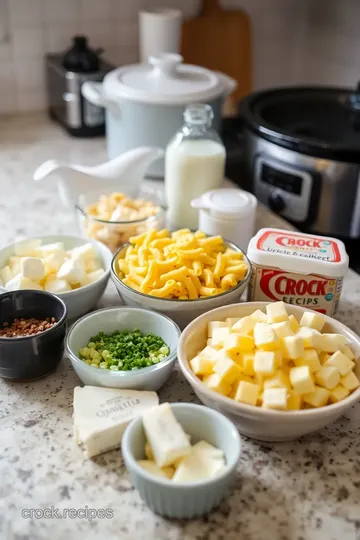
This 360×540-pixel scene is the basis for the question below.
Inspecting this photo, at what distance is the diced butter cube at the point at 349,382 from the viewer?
82 centimetres

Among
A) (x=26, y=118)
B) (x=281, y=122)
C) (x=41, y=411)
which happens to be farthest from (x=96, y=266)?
(x=26, y=118)

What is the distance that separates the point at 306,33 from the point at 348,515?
171 centimetres

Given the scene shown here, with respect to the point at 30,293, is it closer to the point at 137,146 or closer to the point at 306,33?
the point at 137,146

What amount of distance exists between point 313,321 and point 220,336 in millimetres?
136

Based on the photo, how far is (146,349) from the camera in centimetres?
93

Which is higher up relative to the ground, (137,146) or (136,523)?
(137,146)

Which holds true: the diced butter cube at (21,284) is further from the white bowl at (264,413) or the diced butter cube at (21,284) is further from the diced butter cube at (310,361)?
the diced butter cube at (310,361)

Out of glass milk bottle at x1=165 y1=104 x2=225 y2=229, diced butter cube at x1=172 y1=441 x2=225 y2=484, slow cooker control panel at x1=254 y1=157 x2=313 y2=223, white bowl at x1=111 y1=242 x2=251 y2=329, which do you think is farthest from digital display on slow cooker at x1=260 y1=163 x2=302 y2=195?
diced butter cube at x1=172 y1=441 x2=225 y2=484

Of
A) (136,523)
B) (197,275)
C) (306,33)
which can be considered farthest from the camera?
(306,33)

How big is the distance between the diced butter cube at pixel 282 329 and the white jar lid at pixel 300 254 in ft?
0.56

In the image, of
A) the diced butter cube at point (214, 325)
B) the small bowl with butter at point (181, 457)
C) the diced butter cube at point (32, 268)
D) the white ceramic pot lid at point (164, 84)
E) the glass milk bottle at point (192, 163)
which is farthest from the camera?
the white ceramic pot lid at point (164, 84)

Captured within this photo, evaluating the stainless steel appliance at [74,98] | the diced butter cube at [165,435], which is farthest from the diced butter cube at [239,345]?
the stainless steel appliance at [74,98]

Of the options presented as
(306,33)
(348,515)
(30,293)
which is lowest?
(348,515)

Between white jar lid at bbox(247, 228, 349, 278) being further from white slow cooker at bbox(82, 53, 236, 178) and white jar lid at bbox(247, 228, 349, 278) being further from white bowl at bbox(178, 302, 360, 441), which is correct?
white slow cooker at bbox(82, 53, 236, 178)
